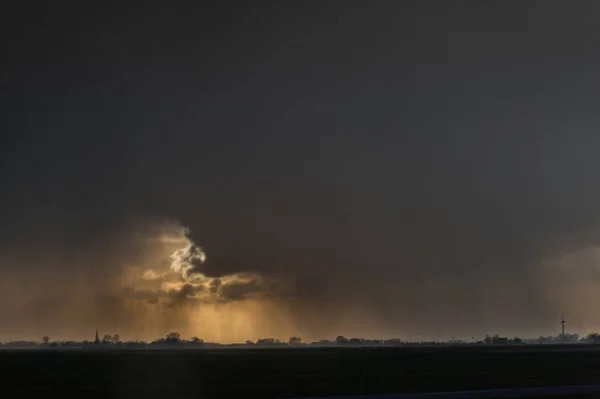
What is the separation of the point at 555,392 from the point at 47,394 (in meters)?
30.4

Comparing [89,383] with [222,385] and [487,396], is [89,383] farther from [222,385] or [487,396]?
[487,396]

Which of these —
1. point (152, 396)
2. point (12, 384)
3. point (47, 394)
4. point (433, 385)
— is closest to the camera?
point (152, 396)

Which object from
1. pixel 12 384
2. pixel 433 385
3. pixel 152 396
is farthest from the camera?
pixel 12 384

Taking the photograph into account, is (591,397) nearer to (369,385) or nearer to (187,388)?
(369,385)

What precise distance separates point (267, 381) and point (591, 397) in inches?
1187

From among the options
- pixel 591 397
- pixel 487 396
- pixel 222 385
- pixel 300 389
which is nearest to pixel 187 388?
pixel 222 385

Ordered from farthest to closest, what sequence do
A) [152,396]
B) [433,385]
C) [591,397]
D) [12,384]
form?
[12,384]
[433,385]
[152,396]
[591,397]

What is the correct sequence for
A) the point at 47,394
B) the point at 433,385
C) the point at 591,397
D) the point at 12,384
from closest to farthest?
1. the point at 591,397
2. the point at 47,394
3. the point at 433,385
4. the point at 12,384

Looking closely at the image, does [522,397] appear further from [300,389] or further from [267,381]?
[267,381]

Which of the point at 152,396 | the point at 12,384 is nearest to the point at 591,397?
the point at 152,396

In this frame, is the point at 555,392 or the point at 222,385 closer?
the point at 555,392

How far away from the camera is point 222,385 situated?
1897 inches

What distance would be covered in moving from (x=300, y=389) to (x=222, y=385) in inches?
287

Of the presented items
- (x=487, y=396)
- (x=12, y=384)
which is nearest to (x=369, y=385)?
(x=487, y=396)
